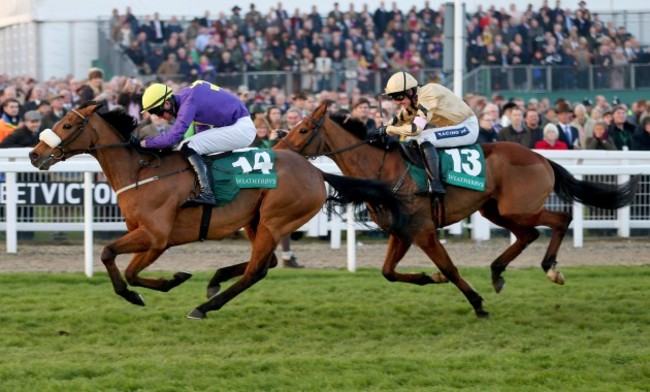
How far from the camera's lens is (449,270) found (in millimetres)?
8359

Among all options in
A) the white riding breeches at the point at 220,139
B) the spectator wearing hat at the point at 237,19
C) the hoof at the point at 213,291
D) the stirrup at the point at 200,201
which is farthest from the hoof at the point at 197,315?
the spectator wearing hat at the point at 237,19

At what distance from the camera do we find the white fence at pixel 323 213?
36.3 feet

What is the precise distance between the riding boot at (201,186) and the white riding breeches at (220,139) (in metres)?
0.11

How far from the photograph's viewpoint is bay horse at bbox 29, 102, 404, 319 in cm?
791

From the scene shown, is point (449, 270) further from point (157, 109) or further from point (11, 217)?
point (11, 217)

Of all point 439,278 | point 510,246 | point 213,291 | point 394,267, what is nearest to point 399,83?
point 394,267

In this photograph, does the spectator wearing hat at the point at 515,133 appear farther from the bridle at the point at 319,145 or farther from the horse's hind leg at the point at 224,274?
the horse's hind leg at the point at 224,274

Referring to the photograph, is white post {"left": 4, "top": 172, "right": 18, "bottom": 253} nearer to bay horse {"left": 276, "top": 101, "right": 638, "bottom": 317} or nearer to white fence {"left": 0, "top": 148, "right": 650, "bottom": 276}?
white fence {"left": 0, "top": 148, "right": 650, "bottom": 276}

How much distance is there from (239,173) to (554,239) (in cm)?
244

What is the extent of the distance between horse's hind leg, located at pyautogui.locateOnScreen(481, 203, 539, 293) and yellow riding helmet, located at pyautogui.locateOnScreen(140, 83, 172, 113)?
2.56 m

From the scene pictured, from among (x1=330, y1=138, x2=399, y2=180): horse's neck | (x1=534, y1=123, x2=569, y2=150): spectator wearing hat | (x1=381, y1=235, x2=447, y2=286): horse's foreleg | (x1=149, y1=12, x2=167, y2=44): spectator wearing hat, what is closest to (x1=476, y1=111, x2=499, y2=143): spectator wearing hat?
(x1=534, y1=123, x2=569, y2=150): spectator wearing hat

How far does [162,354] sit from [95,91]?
7450mm

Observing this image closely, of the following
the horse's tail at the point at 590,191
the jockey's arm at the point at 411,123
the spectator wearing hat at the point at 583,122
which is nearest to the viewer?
the jockey's arm at the point at 411,123

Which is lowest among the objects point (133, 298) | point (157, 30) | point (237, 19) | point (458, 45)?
point (133, 298)
